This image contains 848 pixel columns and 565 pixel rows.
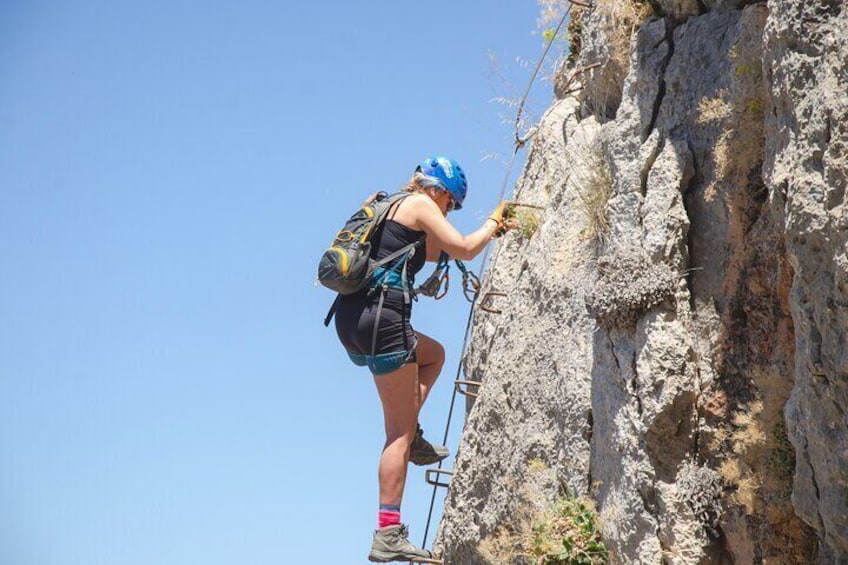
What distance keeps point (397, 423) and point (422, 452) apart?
28.7 inches

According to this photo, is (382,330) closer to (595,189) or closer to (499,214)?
(499,214)

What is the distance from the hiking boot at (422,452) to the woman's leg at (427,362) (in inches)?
16.8

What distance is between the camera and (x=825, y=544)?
591cm

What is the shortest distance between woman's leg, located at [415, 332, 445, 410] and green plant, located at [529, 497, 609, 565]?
5.39ft

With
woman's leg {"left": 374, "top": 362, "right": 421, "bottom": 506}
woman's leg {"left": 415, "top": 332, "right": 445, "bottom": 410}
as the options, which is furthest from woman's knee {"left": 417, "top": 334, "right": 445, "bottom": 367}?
woman's leg {"left": 374, "top": 362, "right": 421, "bottom": 506}

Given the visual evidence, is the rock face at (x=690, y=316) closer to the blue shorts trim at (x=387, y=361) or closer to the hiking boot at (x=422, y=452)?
the hiking boot at (x=422, y=452)

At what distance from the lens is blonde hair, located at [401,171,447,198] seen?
9188mm

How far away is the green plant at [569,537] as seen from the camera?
25.0 ft

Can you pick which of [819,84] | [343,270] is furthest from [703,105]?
[343,270]

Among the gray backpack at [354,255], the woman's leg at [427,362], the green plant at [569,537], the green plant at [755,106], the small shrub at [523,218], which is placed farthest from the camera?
the small shrub at [523,218]

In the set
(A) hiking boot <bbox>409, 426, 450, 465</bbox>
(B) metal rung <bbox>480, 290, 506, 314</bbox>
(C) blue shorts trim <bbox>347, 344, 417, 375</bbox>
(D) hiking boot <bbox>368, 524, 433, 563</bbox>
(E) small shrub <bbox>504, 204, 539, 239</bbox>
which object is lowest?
(D) hiking boot <bbox>368, 524, 433, 563</bbox>

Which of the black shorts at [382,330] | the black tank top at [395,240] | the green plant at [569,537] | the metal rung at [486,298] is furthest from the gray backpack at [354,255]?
the green plant at [569,537]

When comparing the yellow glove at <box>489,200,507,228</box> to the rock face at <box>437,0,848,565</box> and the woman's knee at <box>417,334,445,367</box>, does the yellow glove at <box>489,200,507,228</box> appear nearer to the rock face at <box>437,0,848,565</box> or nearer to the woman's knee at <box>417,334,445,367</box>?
the rock face at <box>437,0,848,565</box>

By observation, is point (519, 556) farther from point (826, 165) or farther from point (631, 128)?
point (826, 165)
